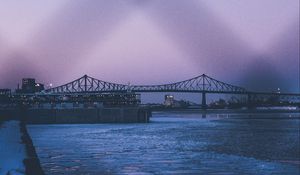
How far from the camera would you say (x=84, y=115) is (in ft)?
236

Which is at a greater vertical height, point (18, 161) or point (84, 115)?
point (84, 115)

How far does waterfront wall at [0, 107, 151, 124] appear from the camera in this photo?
69250 mm

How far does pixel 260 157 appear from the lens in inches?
835

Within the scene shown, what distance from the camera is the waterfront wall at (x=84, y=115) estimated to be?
69250mm

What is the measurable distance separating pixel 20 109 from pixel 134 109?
1500 centimetres

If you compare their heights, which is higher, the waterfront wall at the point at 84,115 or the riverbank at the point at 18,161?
the waterfront wall at the point at 84,115

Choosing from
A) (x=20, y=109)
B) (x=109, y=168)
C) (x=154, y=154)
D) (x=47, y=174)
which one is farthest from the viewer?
(x=20, y=109)

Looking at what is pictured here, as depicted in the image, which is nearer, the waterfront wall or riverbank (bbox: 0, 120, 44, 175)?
riverbank (bbox: 0, 120, 44, 175)

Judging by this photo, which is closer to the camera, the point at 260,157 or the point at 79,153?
the point at 260,157

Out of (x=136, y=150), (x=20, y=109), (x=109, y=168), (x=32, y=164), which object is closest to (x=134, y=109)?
(x=20, y=109)

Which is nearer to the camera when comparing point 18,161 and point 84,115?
point 18,161

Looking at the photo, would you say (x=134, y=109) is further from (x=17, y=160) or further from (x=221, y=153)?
(x=17, y=160)

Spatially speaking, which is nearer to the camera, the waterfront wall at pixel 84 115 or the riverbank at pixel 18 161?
the riverbank at pixel 18 161

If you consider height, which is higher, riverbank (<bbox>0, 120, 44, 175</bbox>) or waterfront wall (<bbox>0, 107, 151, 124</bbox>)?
waterfront wall (<bbox>0, 107, 151, 124</bbox>)
